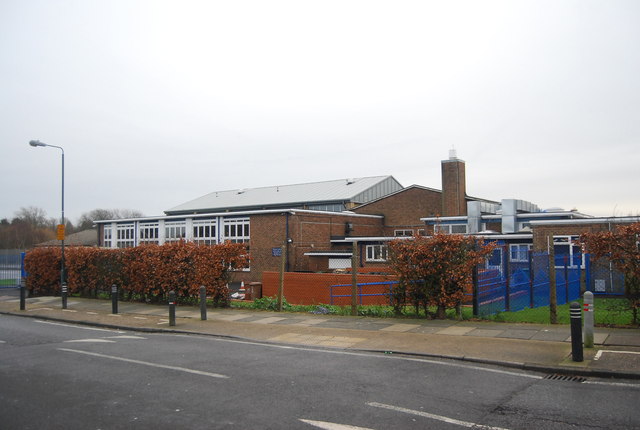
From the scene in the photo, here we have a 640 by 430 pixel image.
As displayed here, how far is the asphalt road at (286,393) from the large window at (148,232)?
37.0 meters

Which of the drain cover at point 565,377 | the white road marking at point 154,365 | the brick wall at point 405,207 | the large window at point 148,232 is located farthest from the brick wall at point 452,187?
the white road marking at point 154,365

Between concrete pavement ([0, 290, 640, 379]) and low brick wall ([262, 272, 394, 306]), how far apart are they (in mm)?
5419

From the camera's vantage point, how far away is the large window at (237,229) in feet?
133

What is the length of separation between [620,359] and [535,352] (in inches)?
55.4

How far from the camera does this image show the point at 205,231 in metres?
43.6

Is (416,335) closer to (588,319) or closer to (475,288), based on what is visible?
(475,288)

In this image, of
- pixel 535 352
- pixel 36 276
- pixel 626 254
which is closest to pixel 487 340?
pixel 535 352

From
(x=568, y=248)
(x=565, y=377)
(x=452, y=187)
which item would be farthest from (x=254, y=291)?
(x=452, y=187)

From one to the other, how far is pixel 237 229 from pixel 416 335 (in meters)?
29.6

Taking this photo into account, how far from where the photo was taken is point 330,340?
489 inches

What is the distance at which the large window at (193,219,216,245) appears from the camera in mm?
43000

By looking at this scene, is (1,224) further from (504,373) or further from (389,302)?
(504,373)

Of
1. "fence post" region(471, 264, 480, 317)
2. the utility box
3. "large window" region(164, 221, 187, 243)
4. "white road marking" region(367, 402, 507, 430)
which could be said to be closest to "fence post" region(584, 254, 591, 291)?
"fence post" region(471, 264, 480, 317)

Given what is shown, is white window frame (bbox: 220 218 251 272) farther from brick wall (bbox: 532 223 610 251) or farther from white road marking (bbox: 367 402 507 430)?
white road marking (bbox: 367 402 507 430)
